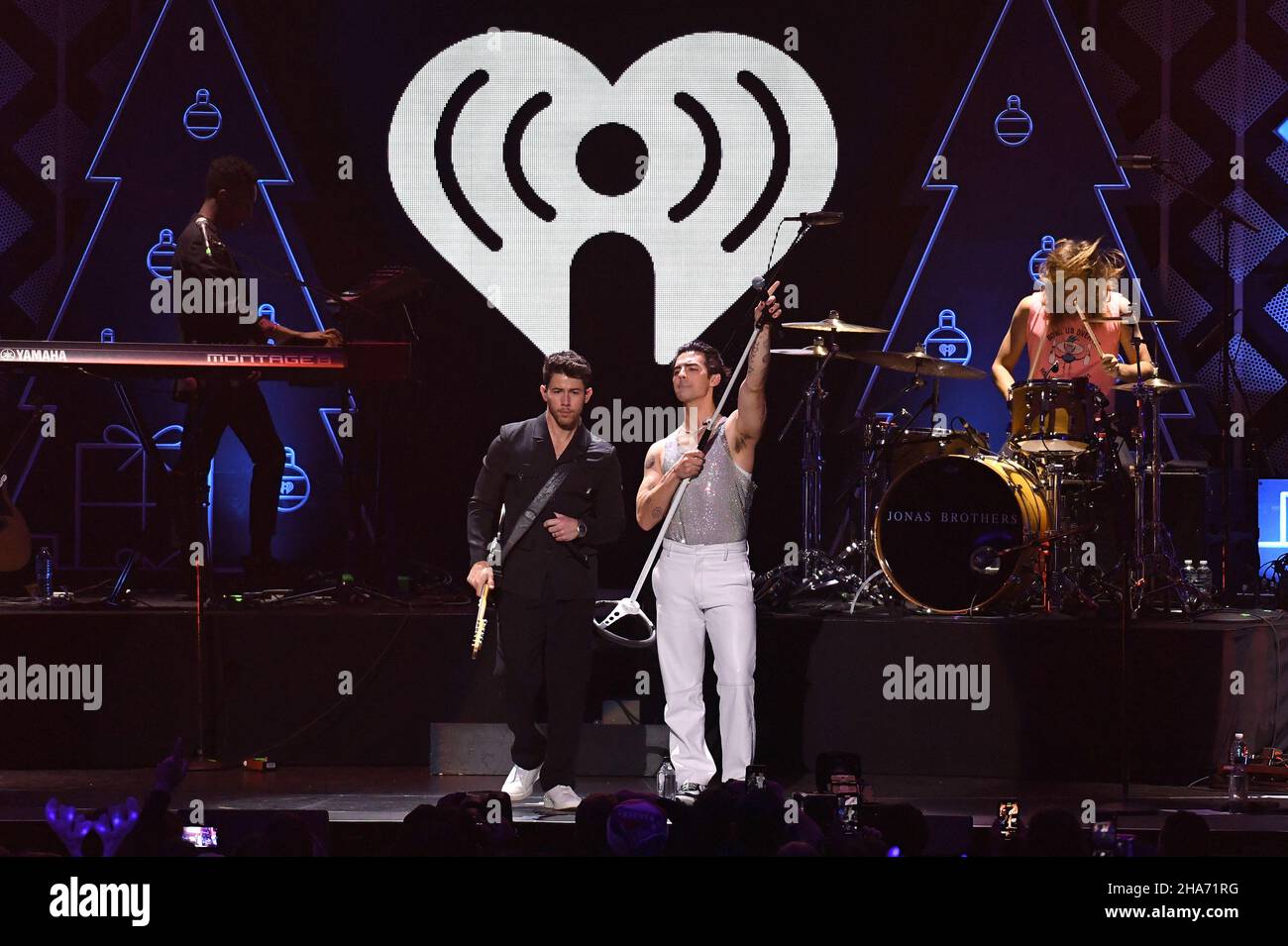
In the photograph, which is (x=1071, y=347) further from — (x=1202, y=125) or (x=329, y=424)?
(x=329, y=424)

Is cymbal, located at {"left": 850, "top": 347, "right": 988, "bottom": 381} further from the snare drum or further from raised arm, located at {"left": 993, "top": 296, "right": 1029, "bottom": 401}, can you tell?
the snare drum

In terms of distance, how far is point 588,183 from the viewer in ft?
32.3

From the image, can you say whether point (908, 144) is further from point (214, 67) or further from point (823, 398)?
point (214, 67)

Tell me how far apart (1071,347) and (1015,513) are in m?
1.30

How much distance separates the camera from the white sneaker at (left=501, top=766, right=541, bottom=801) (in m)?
6.76

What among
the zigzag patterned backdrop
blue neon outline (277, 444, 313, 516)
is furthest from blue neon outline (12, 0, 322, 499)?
the zigzag patterned backdrop

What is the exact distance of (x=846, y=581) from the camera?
332 inches

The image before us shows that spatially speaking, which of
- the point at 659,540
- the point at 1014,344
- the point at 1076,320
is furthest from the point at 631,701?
the point at 1076,320

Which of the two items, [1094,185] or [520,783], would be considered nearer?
[520,783]

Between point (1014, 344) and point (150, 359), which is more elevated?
point (1014, 344)

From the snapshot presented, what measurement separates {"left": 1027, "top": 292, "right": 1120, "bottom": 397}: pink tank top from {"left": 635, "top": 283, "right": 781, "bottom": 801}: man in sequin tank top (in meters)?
2.56

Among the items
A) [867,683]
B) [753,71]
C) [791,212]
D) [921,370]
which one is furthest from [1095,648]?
[753,71]

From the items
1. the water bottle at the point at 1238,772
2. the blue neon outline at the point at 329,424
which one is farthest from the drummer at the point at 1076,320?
the blue neon outline at the point at 329,424
